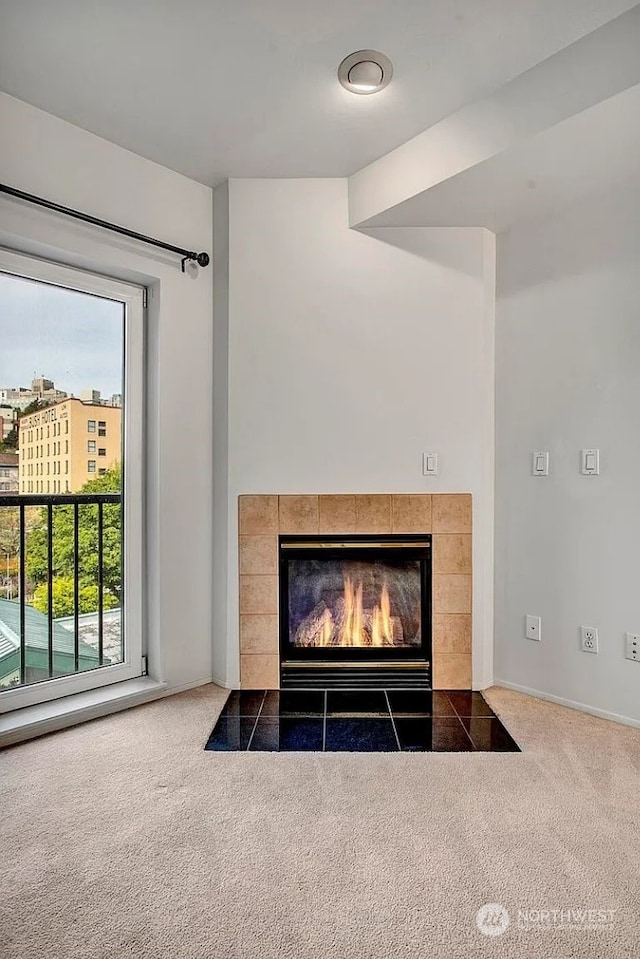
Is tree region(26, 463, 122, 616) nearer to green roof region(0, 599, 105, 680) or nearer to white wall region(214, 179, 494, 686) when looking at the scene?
green roof region(0, 599, 105, 680)

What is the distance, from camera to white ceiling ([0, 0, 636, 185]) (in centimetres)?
200

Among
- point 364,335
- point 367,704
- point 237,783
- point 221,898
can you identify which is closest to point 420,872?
point 221,898

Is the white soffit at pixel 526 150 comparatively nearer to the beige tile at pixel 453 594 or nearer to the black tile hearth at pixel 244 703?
the beige tile at pixel 453 594

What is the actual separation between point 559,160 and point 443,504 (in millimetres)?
1604

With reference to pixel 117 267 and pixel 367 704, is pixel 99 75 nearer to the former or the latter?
pixel 117 267

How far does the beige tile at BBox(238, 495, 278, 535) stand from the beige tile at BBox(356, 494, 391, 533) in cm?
43

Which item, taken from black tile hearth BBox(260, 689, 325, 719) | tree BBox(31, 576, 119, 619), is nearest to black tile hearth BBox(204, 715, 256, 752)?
black tile hearth BBox(260, 689, 325, 719)

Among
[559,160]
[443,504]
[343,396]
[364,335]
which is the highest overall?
[559,160]

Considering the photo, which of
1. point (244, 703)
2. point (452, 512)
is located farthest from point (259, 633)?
point (452, 512)

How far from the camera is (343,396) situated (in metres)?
3.15

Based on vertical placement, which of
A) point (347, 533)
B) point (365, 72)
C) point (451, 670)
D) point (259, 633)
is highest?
point (365, 72)

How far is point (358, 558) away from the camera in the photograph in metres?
3.19

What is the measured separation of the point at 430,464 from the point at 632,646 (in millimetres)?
1231

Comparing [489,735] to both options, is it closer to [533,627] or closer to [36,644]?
[533,627]
